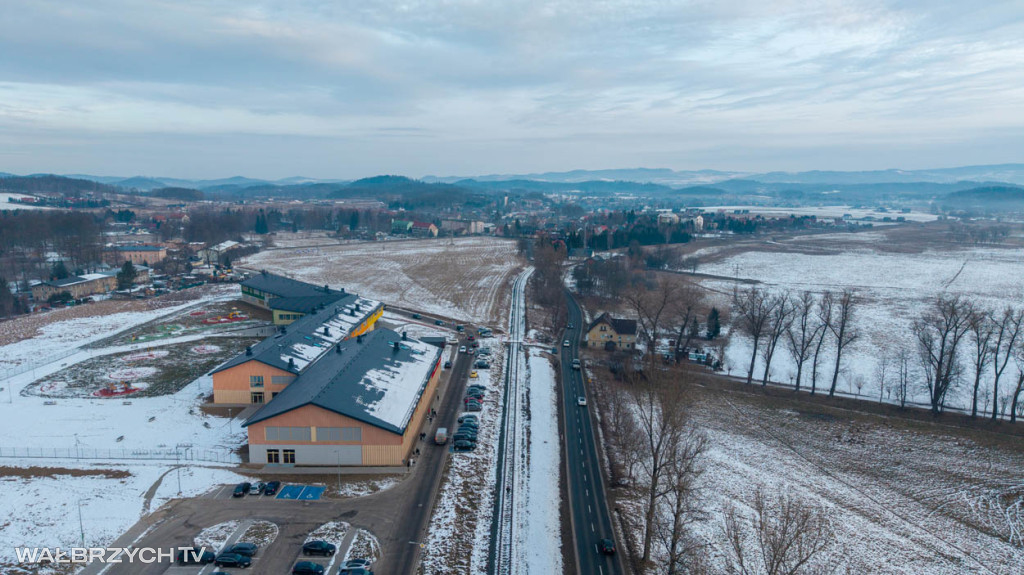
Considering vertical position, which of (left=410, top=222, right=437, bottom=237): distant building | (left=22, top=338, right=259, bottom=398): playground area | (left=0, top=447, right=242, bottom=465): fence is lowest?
(left=0, top=447, right=242, bottom=465): fence

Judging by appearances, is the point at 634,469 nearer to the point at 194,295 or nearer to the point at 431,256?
the point at 194,295

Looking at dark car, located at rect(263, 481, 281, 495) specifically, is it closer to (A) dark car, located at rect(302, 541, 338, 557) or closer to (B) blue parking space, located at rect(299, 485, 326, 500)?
(B) blue parking space, located at rect(299, 485, 326, 500)

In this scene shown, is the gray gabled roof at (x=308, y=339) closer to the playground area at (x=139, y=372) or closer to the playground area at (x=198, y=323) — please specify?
the playground area at (x=139, y=372)

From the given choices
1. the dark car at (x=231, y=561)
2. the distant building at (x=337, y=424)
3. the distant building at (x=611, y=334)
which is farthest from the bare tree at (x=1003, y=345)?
the dark car at (x=231, y=561)

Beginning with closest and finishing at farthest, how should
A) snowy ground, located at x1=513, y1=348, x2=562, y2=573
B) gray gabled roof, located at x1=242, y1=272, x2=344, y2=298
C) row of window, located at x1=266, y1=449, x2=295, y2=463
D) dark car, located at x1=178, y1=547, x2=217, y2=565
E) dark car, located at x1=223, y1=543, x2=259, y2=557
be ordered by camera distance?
dark car, located at x1=178, y1=547, x2=217, y2=565, dark car, located at x1=223, y1=543, x2=259, y2=557, snowy ground, located at x1=513, y1=348, x2=562, y2=573, row of window, located at x1=266, y1=449, x2=295, y2=463, gray gabled roof, located at x1=242, y1=272, x2=344, y2=298

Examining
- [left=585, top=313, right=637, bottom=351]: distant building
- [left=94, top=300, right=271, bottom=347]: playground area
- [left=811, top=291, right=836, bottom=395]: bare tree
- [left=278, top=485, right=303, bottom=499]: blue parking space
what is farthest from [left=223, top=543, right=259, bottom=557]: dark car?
[left=811, top=291, right=836, bottom=395]: bare tree

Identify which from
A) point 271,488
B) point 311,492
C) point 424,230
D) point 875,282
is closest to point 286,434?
point 271,488
